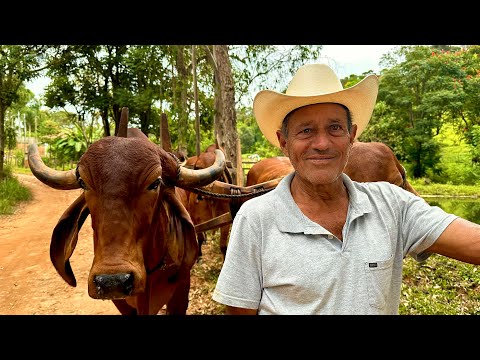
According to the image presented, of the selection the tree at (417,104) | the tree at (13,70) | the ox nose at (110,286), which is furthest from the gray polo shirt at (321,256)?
the tree at (417,104)

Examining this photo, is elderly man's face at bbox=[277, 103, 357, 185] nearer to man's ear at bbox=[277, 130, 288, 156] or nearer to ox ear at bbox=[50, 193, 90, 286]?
man's ear at bbox=[277, 130, 288, 156]

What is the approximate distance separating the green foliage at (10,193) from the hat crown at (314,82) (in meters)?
8.01

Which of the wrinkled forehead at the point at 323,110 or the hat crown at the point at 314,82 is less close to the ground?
the hat crown at the point at 314,82

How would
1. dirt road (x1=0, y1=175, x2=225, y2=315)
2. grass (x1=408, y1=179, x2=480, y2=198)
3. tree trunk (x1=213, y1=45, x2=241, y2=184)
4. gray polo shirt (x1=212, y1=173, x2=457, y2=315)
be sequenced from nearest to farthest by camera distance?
1. gray polo shirt (x1=212, y1=173, x2=457, y2=315)
2. dirt road (x1=0, y1=175, x2=225, y2=315)
3. tree trunk (x1=213, y1=45, x2=241, y2=184)
4. grass (x1=408, y1=179, x2=480, y2=198)

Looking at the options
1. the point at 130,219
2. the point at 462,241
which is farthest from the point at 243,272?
the point at 130,219

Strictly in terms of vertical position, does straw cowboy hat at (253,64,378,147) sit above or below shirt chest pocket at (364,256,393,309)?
above

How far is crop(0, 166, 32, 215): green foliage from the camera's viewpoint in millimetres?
8141

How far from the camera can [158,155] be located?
2811 millimetres

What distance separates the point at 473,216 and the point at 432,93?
6.10 meters

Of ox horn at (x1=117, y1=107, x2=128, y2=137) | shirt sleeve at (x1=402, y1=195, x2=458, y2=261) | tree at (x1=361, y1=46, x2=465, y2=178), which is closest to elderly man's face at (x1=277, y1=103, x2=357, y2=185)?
shirt sleeve at (x1=402, y1=195, x2=458, y2=261)

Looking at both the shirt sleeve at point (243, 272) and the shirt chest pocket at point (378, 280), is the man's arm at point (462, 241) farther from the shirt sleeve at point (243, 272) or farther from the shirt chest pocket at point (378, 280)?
the shirt sleeve at point (243, 272)

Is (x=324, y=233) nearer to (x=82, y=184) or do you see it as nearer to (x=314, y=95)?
(x=314, y=95)

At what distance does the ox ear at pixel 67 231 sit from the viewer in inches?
115
